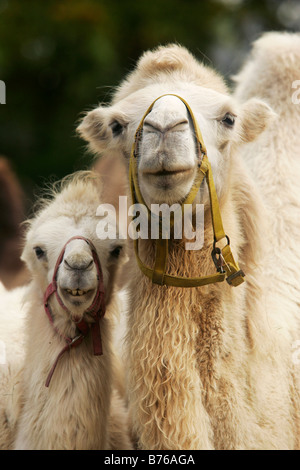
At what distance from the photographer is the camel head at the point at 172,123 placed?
2.76m

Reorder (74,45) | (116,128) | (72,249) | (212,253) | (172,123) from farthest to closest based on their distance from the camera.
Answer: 1. (74,45)
2. (116,128)
3. (72,249)
4. (212,253)
5. (172,123)

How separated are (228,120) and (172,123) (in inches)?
20.3

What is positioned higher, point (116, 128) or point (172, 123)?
point (116, 128)

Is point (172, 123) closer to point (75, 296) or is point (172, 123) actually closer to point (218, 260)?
point (218, 260)

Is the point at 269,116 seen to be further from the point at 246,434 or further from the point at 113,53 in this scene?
the point at 113,53

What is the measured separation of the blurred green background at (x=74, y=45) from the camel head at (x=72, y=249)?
7.54 meters

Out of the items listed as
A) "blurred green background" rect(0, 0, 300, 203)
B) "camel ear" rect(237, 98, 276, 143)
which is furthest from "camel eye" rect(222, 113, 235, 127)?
"blurred green background" rect(0, 0, 300, 203)

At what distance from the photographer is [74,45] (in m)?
11.4

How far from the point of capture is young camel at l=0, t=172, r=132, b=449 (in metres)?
3.13

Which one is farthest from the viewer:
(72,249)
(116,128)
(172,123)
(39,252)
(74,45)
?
(74,45)

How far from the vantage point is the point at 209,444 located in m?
2.89

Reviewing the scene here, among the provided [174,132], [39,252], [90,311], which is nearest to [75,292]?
[90,311]

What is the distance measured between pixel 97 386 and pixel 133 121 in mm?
1239
